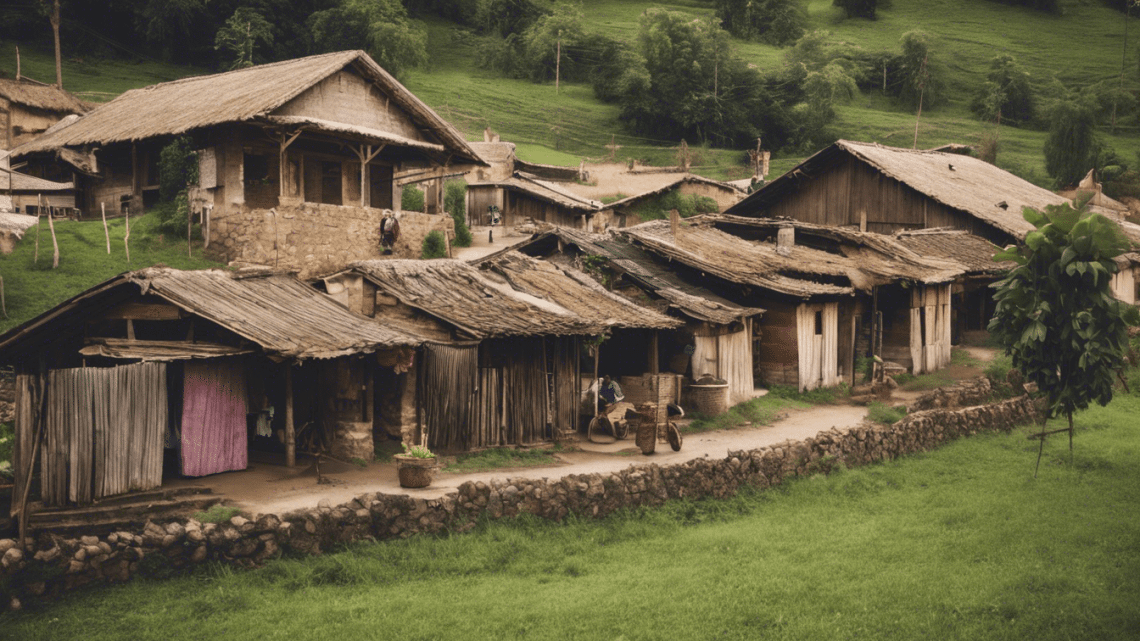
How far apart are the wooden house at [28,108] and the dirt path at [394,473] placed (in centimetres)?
2950

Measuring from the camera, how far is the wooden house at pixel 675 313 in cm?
2145

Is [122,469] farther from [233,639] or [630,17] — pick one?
[630,17]

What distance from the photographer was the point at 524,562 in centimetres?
1236

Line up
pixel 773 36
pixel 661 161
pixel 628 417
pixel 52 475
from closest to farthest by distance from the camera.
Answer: pixel 52 475, pixel 628 417, pixel 661 161, pixel 773 36

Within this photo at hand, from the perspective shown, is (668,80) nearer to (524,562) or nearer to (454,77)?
(454,77)

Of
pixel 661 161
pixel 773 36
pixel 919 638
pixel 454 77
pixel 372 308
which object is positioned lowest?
pixel 919 638

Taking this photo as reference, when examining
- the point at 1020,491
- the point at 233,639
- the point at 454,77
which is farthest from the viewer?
the point at 454,77

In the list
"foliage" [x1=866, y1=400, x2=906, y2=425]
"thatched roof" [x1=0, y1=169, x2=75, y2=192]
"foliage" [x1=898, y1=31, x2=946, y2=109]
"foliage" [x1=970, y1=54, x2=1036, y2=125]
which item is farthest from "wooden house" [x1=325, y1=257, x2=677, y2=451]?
"foliage" [x1=898, y1=31, x2=946, y2=109]

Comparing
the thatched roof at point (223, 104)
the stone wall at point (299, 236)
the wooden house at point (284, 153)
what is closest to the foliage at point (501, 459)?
the stone wall at point (299, 236)

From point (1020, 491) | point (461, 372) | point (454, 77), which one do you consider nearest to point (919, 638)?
point (1020, 491)

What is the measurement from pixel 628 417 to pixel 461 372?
15.1ft

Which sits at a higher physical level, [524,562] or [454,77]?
[454,77]

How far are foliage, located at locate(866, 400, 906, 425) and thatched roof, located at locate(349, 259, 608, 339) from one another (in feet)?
22.8

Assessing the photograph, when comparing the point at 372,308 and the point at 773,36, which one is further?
the point at 773,36
